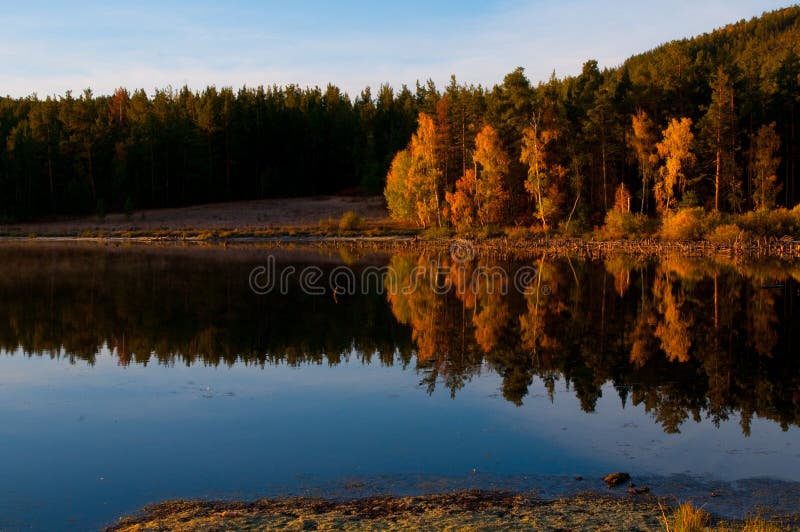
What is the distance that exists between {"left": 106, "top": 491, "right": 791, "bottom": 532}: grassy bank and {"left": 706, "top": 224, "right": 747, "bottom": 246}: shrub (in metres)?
41.3

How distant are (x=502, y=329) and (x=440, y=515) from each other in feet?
42.4

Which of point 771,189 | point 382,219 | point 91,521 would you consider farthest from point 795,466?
point 382,219

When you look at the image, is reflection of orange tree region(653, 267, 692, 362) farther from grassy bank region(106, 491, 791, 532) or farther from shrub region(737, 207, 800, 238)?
shrub region(737, 207, 800, 238)

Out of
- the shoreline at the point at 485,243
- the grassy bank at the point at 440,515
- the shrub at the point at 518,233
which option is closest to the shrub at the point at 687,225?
the shoreline at the point at 485,243

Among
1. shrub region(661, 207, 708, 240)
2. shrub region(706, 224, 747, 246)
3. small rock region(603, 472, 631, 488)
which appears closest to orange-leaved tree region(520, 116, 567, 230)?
shrub region(661, 207, 708, 240)

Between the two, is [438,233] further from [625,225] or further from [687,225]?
[687,225]

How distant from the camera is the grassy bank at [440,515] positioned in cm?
726

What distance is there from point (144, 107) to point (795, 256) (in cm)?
7662

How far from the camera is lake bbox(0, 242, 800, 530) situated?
9.26 m

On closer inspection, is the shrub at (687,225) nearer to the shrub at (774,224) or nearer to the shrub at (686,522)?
the shrub at (774,224)

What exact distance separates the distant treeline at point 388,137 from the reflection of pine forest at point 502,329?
23904 millimetres

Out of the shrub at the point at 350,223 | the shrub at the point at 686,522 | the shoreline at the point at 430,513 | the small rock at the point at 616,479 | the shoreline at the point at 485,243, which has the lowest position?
the small rock at the point at 616,479

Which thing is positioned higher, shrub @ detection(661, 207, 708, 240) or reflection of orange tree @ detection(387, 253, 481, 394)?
shrub @ detection(661, 207, 708, 240)

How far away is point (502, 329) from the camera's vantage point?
20328 millimetres
